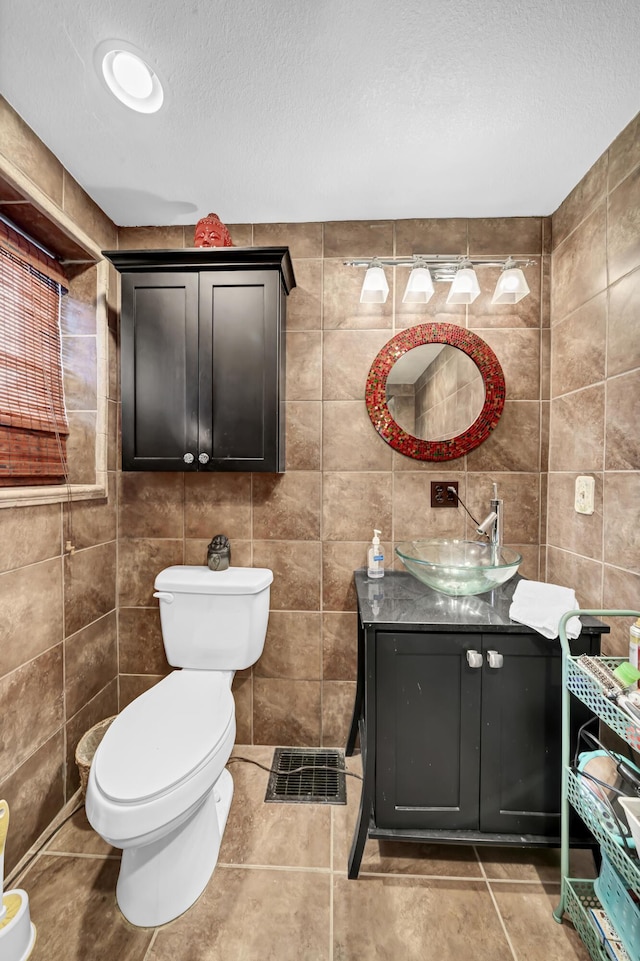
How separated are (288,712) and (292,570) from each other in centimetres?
64

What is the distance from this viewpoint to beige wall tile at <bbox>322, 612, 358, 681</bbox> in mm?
1769

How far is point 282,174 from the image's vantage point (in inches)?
57.7

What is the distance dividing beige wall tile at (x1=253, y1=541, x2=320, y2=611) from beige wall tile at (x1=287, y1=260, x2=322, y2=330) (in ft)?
3.15

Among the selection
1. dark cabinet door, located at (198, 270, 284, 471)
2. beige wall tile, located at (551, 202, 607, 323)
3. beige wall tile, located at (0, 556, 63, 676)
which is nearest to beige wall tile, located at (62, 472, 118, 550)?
beige wall tile, located at (0, 556, 63, 676)

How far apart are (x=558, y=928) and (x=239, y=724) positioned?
4.07ft

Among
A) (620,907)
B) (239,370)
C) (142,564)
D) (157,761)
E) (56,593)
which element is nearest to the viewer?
A: (620,907)

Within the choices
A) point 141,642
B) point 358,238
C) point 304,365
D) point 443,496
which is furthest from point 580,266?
point 141,642

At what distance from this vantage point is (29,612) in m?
1.32

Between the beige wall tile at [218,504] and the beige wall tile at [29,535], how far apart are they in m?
0.51

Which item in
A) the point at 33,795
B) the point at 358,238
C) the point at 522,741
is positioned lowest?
the point at 33,795

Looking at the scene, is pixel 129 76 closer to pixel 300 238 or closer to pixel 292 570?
pixel 300 238

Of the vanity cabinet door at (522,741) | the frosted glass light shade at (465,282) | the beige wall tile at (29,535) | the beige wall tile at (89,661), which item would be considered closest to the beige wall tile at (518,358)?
the frosted glass light shade at (465,282)

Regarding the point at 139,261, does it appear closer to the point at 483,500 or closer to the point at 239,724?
the point at 483,500

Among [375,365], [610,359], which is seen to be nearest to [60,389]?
[375,365]
